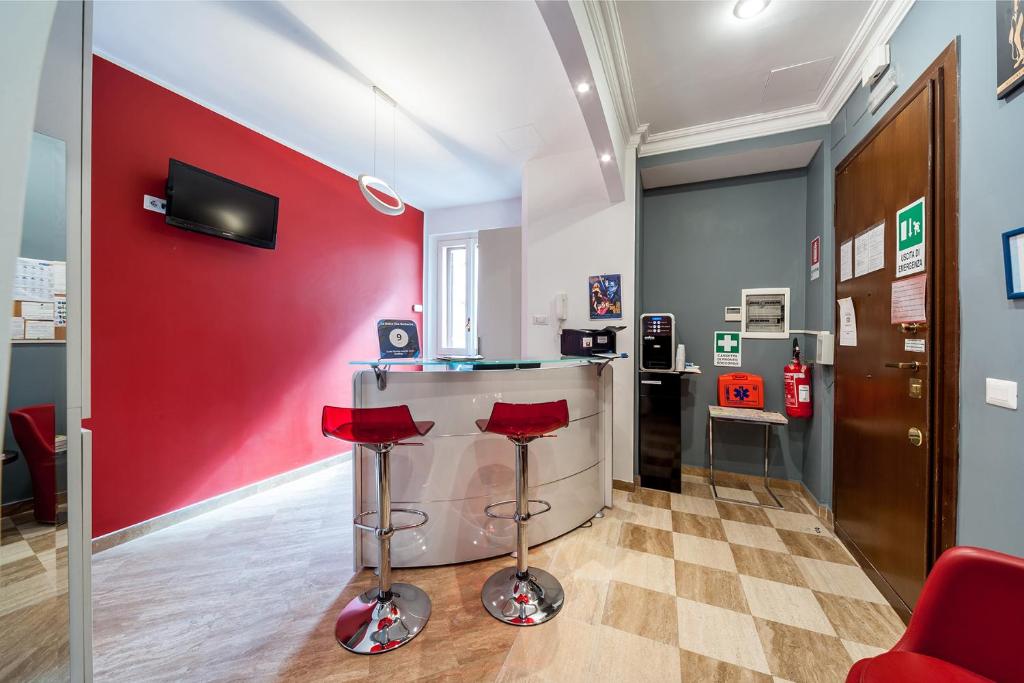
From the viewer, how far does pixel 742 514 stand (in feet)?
9.14

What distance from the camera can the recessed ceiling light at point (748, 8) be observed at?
196 centimetres

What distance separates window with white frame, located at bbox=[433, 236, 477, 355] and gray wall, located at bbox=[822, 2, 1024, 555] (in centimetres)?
442

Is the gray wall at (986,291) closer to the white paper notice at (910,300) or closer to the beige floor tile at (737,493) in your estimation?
the white paper notice at (910,300)

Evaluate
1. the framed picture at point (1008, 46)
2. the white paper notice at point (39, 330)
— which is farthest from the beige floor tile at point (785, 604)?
the white paper notice at point (39, 330)

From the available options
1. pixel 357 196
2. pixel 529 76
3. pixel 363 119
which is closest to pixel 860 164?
pixel 529 76

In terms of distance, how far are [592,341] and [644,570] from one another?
154 centimetres

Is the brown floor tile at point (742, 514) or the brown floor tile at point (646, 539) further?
the brown floor tile at point (742, 514)

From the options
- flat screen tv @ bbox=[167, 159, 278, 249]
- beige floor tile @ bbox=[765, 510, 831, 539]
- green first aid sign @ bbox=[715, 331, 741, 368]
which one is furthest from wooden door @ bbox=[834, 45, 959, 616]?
flat screen tv @ bbox=[167, 159, 278, 249]

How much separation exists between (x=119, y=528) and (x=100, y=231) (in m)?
1.90

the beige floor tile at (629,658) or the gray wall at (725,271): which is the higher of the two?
the gray wall at (725,271)

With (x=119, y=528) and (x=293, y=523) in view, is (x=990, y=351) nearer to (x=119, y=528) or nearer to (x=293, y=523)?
Result: (x=293, y=523)

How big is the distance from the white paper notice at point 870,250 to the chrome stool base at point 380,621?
3002 mm

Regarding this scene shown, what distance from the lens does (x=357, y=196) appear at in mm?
4176

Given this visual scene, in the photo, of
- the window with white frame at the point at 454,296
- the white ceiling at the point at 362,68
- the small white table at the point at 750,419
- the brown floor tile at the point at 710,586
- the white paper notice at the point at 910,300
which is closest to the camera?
the white paper notice at the point at 910,300
